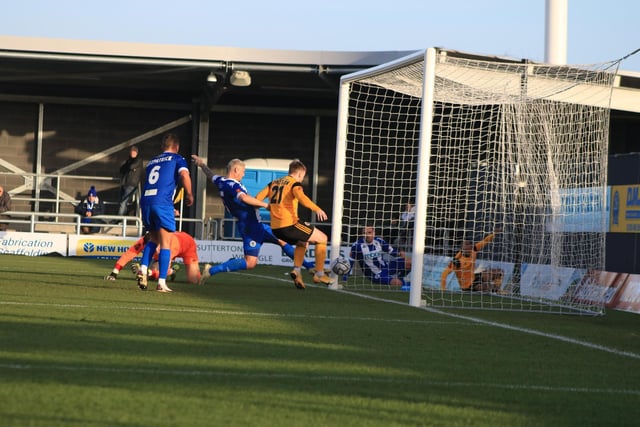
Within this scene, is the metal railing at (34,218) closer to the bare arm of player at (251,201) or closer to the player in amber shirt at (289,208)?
the player in amber shirt at (289,208)

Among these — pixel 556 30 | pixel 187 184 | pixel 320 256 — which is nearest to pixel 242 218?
pixel 320 256

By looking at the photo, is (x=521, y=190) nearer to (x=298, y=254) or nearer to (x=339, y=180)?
(x=339, y=180)

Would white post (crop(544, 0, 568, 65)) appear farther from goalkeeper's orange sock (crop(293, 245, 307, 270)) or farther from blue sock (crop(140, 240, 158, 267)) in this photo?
blue sock (crop(140, 240, 158, 267))

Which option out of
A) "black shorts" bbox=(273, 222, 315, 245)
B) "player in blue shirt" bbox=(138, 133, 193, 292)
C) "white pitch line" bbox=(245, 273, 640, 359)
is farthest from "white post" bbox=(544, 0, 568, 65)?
"player in blue shirt" bbox=(138, 133, 193, 292)

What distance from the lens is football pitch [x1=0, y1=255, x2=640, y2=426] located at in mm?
4879

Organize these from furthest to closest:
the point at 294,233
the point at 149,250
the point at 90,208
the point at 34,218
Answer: the point at 90,208, the point at 34,218, the point at 294,233, the point at 149,250

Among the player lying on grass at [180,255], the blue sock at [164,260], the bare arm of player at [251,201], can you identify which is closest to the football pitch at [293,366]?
the blue sock at [164,260]

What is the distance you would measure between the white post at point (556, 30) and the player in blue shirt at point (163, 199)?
14.7m

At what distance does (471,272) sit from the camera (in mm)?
16250

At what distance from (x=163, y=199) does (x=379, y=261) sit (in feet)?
20.2

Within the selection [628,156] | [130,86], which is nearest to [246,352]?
[628,156]

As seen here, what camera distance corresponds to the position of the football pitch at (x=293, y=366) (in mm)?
4879

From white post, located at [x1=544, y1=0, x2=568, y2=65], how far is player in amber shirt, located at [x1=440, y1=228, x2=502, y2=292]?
31.2 ft

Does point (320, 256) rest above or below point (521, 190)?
below
